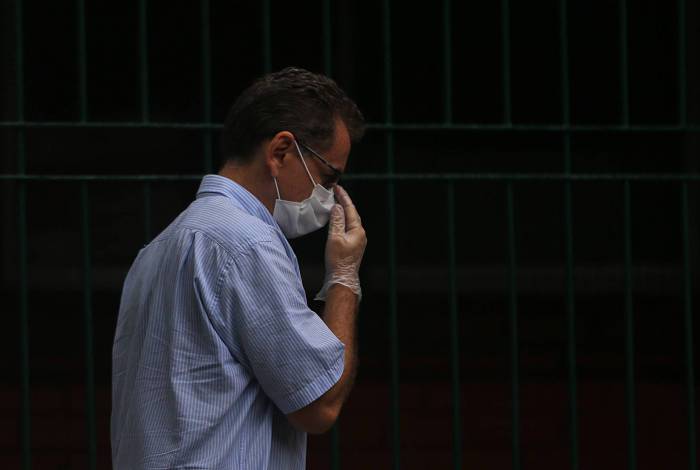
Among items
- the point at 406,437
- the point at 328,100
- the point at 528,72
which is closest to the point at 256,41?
the point at 528,72

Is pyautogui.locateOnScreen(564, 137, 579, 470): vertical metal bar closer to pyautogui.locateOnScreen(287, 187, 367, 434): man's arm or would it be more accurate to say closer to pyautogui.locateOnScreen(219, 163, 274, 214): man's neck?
pyautogui.locateOnScreen(287, 187, 367, 434): man's arm

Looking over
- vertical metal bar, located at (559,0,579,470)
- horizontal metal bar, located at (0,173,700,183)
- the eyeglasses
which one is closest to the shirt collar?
the eyeglasses

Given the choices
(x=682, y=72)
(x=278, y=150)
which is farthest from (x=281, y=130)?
(x=682, y=72)

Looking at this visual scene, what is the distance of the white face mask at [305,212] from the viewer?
2328 millimetres

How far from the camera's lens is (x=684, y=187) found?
3758mm

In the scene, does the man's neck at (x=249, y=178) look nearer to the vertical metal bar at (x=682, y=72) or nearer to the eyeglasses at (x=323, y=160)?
the eyeglasses at (x=323, y=160)

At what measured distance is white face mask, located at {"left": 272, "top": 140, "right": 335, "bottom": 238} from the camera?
2.33 m

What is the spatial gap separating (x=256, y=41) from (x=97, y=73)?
70 centimetres

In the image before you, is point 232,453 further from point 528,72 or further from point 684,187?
point 528,72

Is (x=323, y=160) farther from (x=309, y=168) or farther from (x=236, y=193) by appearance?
(x=236, y=193)

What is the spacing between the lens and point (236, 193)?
209 centimetres

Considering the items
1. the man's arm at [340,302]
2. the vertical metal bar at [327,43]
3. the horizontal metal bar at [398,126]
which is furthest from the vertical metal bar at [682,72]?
the man's arm at [340,302]

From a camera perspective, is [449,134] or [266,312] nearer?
[266,312]

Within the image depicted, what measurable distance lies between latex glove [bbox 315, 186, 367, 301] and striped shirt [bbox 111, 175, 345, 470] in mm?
203
